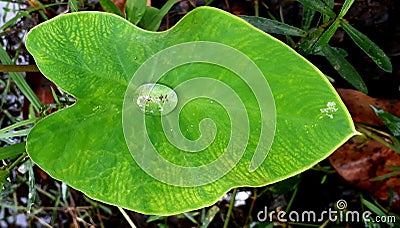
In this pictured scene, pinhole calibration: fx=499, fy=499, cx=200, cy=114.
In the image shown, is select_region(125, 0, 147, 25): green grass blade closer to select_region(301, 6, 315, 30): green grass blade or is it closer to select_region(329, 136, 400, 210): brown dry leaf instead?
select_region(301, 6, 315, 30): green grass blade

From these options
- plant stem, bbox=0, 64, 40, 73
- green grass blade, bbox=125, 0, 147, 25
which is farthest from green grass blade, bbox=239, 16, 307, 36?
plant stem, bbox=0, 64, 40, 73

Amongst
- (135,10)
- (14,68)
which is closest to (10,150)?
(14,68)

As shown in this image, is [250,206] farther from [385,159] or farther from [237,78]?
[237,78]

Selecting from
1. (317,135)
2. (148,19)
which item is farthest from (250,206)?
(317,135)

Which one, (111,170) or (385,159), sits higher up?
(111,170)

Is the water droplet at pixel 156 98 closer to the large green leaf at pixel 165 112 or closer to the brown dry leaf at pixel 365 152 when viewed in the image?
the large green leaf at pixel 165 112

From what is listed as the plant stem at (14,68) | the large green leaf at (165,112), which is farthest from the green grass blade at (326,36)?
the plant stem at (14,68)
